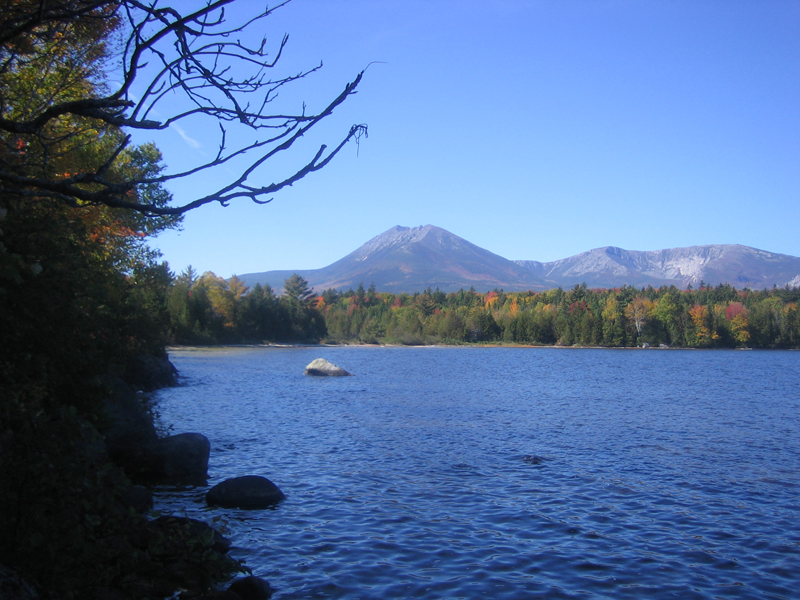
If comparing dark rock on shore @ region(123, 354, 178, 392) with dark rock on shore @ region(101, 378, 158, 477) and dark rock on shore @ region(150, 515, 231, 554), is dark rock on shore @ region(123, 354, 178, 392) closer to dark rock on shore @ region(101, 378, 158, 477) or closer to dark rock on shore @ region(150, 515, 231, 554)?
dark rock on shore @ region(101, 378, 158, 477)

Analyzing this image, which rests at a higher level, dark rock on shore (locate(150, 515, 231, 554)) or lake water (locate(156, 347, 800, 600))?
dark rock on shore (locate(150, 515, 231, 554))

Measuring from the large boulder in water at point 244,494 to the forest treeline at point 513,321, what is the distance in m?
91.1

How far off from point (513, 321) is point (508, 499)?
475 feet

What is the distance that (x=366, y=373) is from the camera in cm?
5756

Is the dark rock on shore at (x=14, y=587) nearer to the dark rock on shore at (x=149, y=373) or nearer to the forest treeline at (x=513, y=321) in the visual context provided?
the dark rock on shore at (x=149, y=373)

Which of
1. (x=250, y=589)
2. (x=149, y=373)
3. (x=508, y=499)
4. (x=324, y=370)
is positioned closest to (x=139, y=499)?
(x=250, y=589)

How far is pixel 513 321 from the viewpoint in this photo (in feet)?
514

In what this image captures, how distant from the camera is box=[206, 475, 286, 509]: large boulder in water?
13453mm

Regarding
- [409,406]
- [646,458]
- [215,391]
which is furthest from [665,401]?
[215,391]

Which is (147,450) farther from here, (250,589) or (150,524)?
(250,589)

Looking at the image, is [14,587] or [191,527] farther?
[191,527]

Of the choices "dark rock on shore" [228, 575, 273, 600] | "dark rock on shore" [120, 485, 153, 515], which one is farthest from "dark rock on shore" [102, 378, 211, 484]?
"dark rock on shore" [228, 575, 273, 600]

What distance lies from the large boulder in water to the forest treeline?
9107cm

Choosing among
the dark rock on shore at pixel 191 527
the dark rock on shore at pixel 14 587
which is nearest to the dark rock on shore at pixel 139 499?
the dark rock on shore at pixel 191 527
